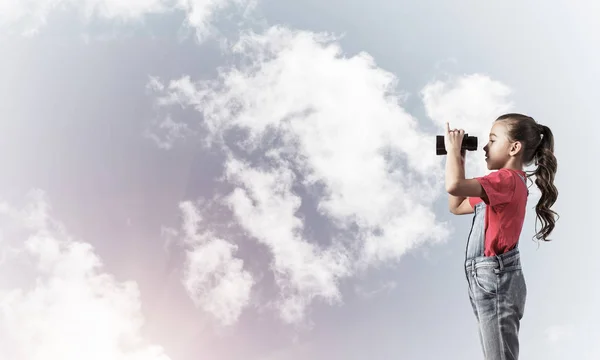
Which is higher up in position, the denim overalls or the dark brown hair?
the dark brown hair

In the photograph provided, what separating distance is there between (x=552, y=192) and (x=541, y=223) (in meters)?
0.17

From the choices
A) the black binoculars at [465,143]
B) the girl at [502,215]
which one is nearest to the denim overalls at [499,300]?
the girl at [502,215]

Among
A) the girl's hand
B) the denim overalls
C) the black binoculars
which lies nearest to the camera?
the denim overalls

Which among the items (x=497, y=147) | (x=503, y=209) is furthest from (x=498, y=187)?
(x=497, y=147)

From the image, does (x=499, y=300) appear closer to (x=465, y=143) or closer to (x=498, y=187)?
(x=498, y=187)

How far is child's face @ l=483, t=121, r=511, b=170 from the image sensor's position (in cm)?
250

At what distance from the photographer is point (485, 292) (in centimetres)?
235

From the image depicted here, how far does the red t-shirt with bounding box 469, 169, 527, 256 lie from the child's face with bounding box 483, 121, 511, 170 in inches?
4.3

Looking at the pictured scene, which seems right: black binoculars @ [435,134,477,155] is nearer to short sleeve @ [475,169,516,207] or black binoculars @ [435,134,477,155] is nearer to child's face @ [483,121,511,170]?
child's face @ [483,121,511,170]

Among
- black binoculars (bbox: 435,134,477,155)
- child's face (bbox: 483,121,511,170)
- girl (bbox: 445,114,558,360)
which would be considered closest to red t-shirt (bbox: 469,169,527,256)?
girl (bbox: 445,114,558,360)

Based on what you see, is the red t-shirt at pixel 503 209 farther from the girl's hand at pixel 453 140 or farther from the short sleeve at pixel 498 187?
the girl's hand at pixel 453 140

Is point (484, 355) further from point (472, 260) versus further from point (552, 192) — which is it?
point (552, 192)

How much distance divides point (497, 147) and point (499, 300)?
2.44 feet

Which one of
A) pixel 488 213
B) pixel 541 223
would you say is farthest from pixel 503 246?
pixel 541 223
